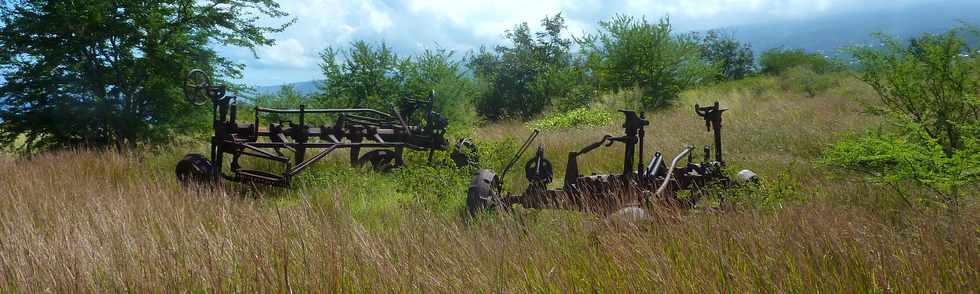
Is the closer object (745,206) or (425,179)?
(745,206)

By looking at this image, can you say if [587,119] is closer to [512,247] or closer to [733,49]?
[512,247]

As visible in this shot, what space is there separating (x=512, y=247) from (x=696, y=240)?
1.05m

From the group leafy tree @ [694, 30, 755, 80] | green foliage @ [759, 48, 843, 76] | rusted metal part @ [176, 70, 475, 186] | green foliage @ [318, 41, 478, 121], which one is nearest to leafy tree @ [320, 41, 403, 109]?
green foliage @ [318, 41, 478, 121]

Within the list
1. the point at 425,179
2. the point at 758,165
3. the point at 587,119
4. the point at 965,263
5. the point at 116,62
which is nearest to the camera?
the point at 965,263

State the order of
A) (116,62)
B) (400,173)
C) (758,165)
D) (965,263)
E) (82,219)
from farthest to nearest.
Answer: (116,62) < (758,165) < (400,173) < (82,219) < (965,263)

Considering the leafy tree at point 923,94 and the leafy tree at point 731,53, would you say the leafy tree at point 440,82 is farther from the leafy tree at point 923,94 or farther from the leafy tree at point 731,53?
the leafy tree at point 731,53

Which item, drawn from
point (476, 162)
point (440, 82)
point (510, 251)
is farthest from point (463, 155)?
point (440, 82)

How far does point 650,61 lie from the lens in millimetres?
22625

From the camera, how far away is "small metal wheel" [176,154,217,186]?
6.88 m

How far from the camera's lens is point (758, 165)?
8625 millimetres

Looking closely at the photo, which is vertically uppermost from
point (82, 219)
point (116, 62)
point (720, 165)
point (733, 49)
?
point (733, 49)

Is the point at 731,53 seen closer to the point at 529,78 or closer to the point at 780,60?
the point at 780,60

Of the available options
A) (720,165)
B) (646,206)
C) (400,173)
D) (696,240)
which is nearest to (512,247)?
(696,240)

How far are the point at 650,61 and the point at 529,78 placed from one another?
31.1 ft
